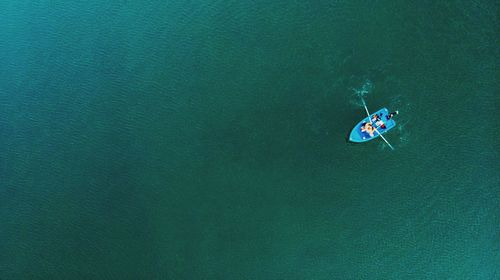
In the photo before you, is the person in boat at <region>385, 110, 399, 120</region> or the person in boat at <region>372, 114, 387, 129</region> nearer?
the person in boat at <region>372, 114, 387, 129</region>

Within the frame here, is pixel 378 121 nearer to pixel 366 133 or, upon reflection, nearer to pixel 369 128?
pixel 369 128

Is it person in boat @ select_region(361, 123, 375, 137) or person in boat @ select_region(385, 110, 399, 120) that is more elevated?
person in boat @ select_region(385, 110, 399, 120)

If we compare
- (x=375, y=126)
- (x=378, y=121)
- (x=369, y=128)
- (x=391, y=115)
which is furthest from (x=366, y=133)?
(x=391, y=115)

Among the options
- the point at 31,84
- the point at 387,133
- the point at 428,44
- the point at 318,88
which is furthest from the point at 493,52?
the point at 31,84

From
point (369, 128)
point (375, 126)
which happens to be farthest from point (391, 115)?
point (369, 128)

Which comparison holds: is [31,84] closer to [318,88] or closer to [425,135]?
[318,88]

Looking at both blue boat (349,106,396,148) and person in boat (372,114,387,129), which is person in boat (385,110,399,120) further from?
person in boat (372,114,387,129)

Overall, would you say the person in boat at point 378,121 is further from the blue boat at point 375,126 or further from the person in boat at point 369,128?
the person in boat at point 369,128

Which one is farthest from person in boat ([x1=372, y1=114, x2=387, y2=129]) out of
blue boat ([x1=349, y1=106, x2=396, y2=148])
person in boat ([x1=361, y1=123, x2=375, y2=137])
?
person in boat ([x1=361, y1=123, x2=375, y2=137])

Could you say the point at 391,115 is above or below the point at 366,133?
above
